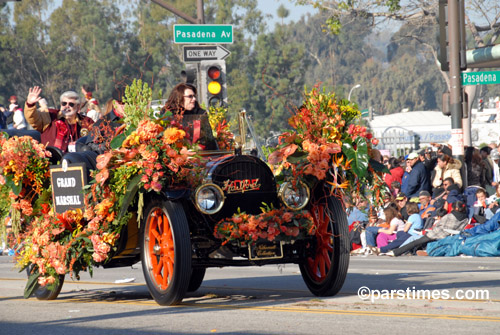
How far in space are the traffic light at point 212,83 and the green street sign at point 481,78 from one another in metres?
5.15

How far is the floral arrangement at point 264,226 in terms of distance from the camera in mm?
7566

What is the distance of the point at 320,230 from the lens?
26.5 ft

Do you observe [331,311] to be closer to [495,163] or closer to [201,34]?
[201,34]

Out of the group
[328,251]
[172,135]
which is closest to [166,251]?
[172,135]

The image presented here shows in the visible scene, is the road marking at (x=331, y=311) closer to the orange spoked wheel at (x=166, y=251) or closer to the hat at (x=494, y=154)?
the orange spoked wheel at (x=166, y=251)

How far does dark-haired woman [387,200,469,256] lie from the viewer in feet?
50.1

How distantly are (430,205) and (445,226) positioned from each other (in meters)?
1.17

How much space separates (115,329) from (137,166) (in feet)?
5.15

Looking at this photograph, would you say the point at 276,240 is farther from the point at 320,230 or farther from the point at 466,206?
the point at 466,206

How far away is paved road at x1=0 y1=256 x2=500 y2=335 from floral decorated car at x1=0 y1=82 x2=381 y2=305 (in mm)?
399

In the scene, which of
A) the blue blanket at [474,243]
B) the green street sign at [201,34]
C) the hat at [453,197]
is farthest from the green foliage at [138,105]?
the hat at [453,197]

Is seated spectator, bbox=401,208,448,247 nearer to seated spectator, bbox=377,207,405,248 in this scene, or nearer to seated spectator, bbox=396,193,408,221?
seated spectator, bbox=377,207,405,248

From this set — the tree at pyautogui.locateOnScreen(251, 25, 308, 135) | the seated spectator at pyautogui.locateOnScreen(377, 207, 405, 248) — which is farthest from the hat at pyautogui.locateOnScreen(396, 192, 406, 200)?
the tree at pyautogui.locateOnScreen(251, 25, 308, 135)

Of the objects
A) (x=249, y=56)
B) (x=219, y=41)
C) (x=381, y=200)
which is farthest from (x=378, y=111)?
(x=381, y=200)
